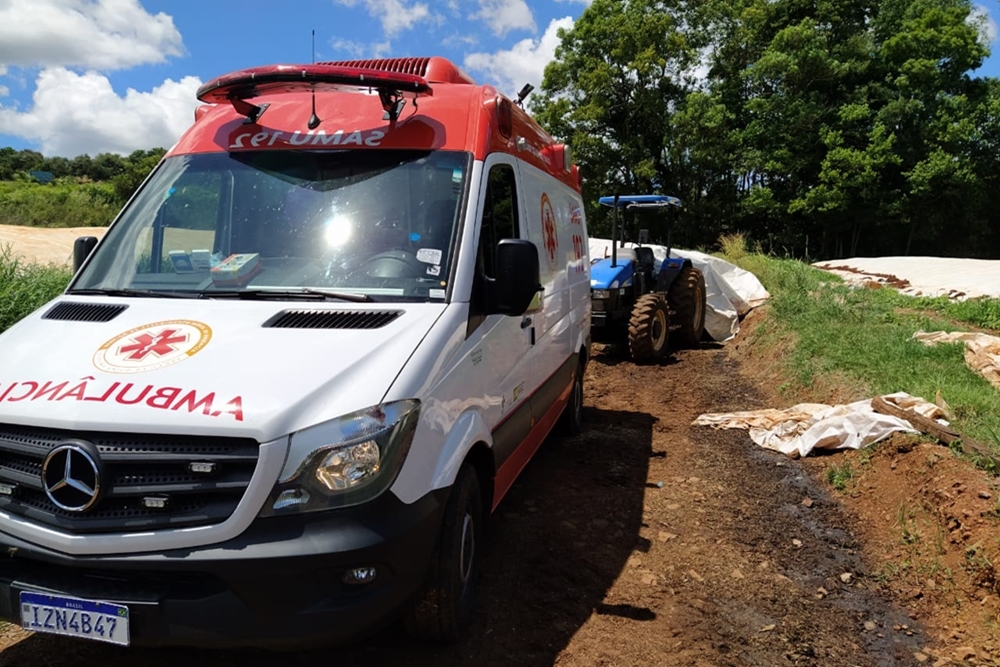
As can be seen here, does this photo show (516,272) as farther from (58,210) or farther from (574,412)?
(58,210)

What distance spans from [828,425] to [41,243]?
1199 cm

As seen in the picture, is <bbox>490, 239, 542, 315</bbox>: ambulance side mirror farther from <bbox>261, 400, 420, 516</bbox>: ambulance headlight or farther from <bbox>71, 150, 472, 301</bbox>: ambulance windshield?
<bbox>261, 400, 420, 516</bbox>: ambulance headlight

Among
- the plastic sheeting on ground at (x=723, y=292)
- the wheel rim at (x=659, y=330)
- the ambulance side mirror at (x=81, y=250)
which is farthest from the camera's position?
the plastic sheeting on ground at (x=723, y=292)

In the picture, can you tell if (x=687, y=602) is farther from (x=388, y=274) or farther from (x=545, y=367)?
(x=388, y=274)

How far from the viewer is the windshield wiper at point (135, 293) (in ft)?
10.2

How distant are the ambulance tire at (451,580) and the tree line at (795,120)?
2241cm

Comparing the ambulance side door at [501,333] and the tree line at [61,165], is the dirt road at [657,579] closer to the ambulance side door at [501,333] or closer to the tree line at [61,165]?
the ambulance side door at [501,333]

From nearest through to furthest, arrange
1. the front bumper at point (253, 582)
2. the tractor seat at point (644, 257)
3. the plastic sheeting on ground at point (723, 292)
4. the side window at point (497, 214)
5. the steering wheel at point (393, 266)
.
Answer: the front bumper at point (253, 582), the steering wheel at point (393, 266), the side window at point (497, 214), the tractor seat at point (644, 257), the plastic sheeting on ground at point (723, 292)

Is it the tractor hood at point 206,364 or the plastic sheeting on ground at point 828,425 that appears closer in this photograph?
the tractor hood at point 206,364

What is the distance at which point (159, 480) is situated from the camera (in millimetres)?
2283

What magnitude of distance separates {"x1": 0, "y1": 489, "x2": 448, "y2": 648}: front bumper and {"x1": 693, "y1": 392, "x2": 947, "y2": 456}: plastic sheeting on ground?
4245 mm

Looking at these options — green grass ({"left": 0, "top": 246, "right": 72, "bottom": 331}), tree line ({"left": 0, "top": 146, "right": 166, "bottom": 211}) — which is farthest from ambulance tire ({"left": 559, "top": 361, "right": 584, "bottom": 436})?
tree line ({"left": 0, "top": 146, "right": 166, "bottom": 211})

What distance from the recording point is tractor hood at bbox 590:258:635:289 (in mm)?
9633

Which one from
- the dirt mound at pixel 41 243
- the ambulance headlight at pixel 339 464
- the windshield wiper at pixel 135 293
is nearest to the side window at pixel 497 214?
the ambulance headlight at pixel 339 464
